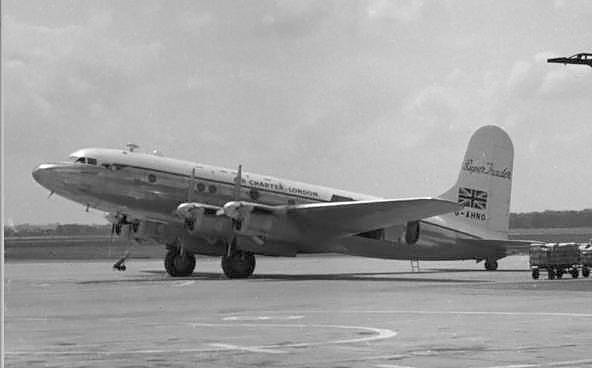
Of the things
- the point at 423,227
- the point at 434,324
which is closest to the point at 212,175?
the point at 423,227

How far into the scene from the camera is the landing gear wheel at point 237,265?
35.9 m

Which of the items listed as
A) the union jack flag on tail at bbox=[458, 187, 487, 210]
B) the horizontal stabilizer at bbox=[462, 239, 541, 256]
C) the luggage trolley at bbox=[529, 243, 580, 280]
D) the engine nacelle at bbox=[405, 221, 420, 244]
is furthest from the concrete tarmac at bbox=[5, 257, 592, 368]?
the union jack flag on tail at bbox=[458, 187, 487, 210]

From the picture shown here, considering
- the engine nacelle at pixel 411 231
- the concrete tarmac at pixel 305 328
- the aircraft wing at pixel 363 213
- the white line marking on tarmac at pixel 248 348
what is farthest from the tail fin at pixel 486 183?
the white line marking on tarmac at pixel 248 348

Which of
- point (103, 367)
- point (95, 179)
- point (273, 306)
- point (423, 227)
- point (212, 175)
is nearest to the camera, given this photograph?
point (103, 367)

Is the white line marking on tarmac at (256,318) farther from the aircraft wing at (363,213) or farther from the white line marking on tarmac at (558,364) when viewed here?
the aircraft wing at (363,213)

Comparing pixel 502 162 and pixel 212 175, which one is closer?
pixel 212 175

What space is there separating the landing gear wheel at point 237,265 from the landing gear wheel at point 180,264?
3254 mm

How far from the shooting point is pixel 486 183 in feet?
155

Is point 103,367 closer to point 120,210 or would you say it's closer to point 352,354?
point 352,354

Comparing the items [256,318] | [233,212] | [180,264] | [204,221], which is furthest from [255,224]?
[256,318]

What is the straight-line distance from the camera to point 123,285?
31047 mm

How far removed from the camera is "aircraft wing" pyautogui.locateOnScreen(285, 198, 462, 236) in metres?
35.9

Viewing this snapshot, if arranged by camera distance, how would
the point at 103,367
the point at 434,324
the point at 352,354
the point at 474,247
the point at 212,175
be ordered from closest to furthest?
the point at 103,367
the point at 352,354
the point at 434,324
the point at 212,175
the point at 474,247

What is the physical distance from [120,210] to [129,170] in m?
1.67
